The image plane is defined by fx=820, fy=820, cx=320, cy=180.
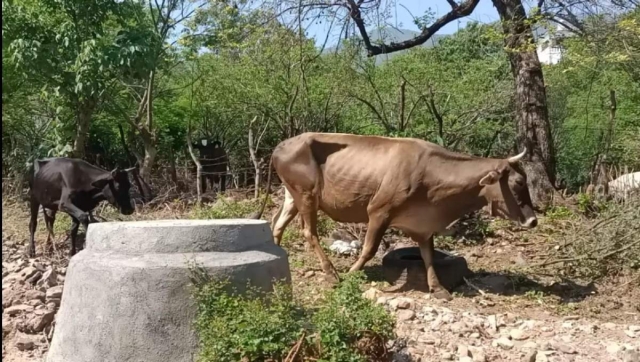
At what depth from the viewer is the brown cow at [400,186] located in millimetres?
8656

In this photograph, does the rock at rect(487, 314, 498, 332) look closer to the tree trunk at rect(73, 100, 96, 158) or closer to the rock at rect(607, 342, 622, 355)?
the rock at rect(607, 342, 622, 355)

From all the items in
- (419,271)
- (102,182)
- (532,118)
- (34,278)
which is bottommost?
(419,271)

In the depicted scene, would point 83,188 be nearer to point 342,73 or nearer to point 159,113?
point 342,73

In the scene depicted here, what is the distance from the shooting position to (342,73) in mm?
15461

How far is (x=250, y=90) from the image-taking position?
51.9ft

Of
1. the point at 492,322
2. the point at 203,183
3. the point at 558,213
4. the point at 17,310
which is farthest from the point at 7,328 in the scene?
the point at 203,183

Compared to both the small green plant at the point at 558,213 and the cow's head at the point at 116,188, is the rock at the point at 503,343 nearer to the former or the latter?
the small green plant at the point at 558,213

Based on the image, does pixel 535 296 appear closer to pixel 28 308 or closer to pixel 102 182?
pixel 28 308

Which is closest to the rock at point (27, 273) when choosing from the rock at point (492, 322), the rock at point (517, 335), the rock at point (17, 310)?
the rock at point (17, 310)

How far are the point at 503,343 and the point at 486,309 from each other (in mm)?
1176

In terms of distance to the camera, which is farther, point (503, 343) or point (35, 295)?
point (35, 295)

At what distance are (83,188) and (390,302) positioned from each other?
5.06 meters

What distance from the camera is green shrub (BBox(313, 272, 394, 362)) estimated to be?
5.24 meters

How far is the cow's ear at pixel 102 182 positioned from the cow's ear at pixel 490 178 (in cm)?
510
